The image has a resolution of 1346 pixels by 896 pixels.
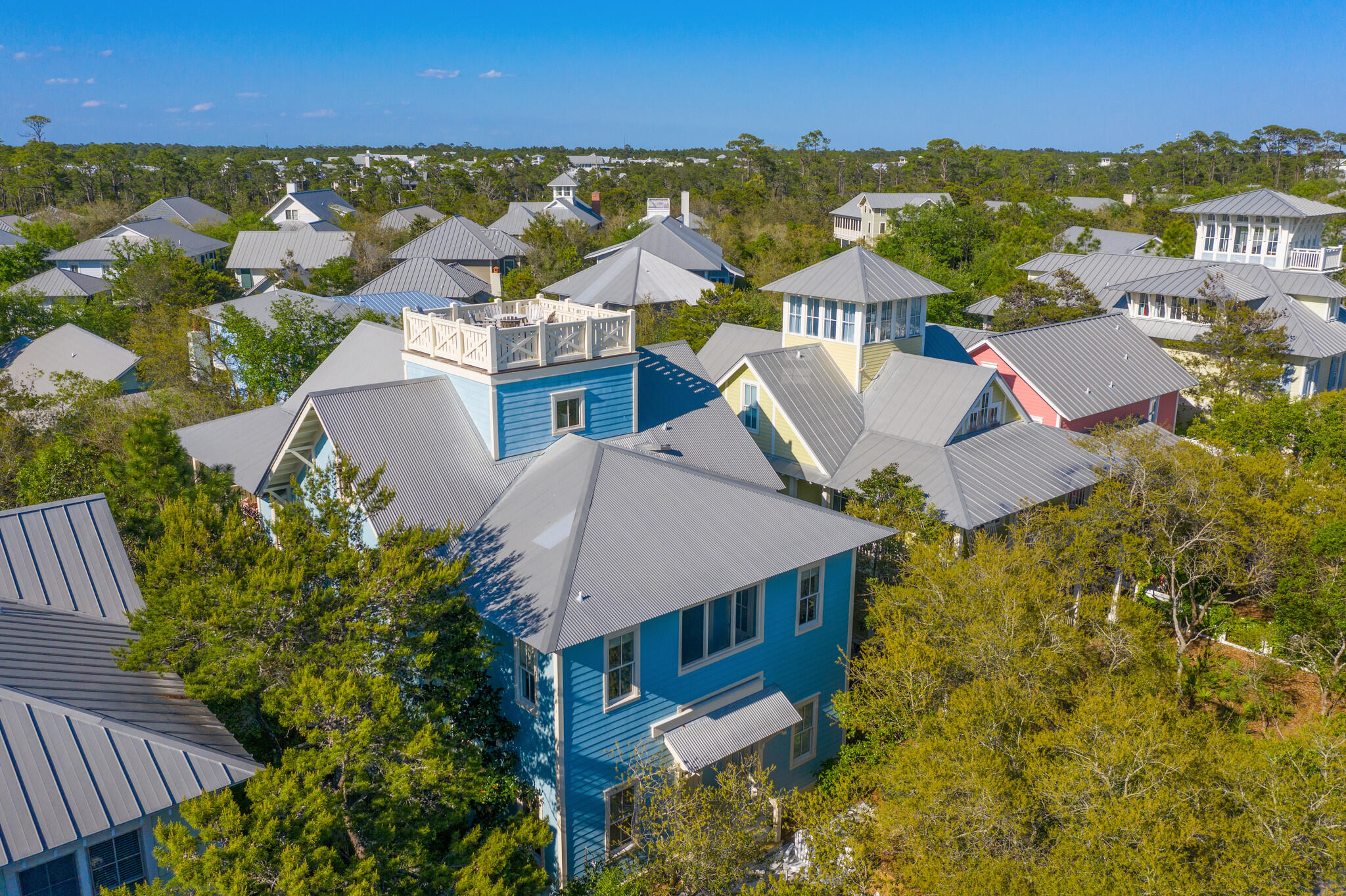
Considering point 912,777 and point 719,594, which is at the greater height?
point 719,594

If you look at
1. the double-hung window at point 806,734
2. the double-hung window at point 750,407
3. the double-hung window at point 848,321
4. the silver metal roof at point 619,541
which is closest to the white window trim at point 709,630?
the silver metal roof at point 619,541

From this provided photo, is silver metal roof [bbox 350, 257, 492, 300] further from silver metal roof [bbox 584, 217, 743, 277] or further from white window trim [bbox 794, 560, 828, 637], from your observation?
white window trim [bbox 794, 560, 828, 637]

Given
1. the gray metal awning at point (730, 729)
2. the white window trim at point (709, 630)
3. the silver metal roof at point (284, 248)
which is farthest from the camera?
the silver metal roof at point (284, 248)

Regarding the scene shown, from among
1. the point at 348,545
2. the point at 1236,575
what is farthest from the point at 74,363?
the point at 1236,575

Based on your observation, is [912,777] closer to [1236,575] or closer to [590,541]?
[590,541]

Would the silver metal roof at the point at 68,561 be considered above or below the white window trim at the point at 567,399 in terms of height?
below

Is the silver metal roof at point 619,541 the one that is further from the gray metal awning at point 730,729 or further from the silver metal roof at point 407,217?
the silver metal roof at point 407,217

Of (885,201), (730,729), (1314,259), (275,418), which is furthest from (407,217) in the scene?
(730,729)
